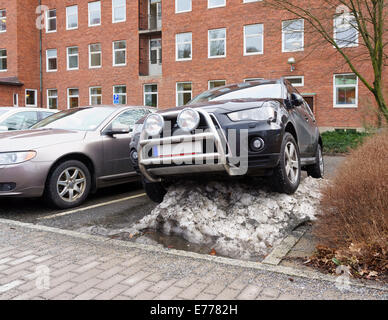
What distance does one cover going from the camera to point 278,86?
17.8 feet

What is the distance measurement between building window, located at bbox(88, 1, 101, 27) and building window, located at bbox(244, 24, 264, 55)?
481 inches

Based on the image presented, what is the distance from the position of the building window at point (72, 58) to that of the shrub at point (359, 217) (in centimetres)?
3049

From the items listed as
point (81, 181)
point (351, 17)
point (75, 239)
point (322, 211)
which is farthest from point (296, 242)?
point (351, 17)

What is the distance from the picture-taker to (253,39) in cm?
2425

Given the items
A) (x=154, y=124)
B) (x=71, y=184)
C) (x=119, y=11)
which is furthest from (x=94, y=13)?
(x=154, y=124)

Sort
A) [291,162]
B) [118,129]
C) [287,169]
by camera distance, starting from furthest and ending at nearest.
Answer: [118,129] < [291,162] < [287,169]

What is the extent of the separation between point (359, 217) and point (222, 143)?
1.45 meters

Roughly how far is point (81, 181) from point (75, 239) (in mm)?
1861

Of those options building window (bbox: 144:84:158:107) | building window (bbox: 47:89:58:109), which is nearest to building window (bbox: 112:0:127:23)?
building window (bbox: 144:84:158:107)

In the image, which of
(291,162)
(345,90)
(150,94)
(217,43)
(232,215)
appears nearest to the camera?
(232,215)

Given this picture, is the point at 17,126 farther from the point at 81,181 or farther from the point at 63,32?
the point at 63,32

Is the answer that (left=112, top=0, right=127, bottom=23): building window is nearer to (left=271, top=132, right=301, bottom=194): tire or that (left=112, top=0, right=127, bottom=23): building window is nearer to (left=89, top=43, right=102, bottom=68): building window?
(left=89, top=43, right=102, bottom=68): building window

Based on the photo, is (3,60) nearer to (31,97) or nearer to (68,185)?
(31,97)

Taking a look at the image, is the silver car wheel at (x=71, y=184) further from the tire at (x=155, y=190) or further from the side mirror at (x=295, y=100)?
the side mirror at (x=295, y=100)
